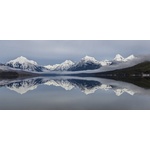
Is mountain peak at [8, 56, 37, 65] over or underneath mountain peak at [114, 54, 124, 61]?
over

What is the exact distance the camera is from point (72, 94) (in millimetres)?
4289

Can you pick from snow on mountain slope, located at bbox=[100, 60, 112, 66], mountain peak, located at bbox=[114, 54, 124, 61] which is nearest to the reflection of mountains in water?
snow on mountain slope, located at bbox=[100, 60, 112, 66]

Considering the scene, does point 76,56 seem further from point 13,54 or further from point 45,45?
point 13,54

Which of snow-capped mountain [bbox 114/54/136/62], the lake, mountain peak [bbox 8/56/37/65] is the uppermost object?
mountain peak [bbox 8/56/37/65]

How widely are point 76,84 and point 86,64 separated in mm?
354

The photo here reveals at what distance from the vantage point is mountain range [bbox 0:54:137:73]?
428cm

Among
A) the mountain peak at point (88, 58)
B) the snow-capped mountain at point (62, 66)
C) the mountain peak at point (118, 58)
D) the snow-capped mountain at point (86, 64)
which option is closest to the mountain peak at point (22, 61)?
the snow-capped mountain at point (62, 66)

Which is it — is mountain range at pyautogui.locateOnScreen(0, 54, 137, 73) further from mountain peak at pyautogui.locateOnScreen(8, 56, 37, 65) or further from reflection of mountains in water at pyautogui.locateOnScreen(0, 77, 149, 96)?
reflection of mountains in water at pyautogui.locateOnScreen(0, 77, 149, 96)

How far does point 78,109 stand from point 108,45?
3.62ft

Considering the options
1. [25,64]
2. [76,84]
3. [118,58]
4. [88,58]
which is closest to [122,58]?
[118,58]

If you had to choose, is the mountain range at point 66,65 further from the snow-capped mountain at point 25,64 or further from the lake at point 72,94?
the lake at point 72,94

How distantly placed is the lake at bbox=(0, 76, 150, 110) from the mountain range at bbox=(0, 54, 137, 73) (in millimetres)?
161

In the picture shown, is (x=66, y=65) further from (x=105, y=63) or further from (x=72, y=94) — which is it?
(x=105, y=63)

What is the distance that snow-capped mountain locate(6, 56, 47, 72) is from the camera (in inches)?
169
